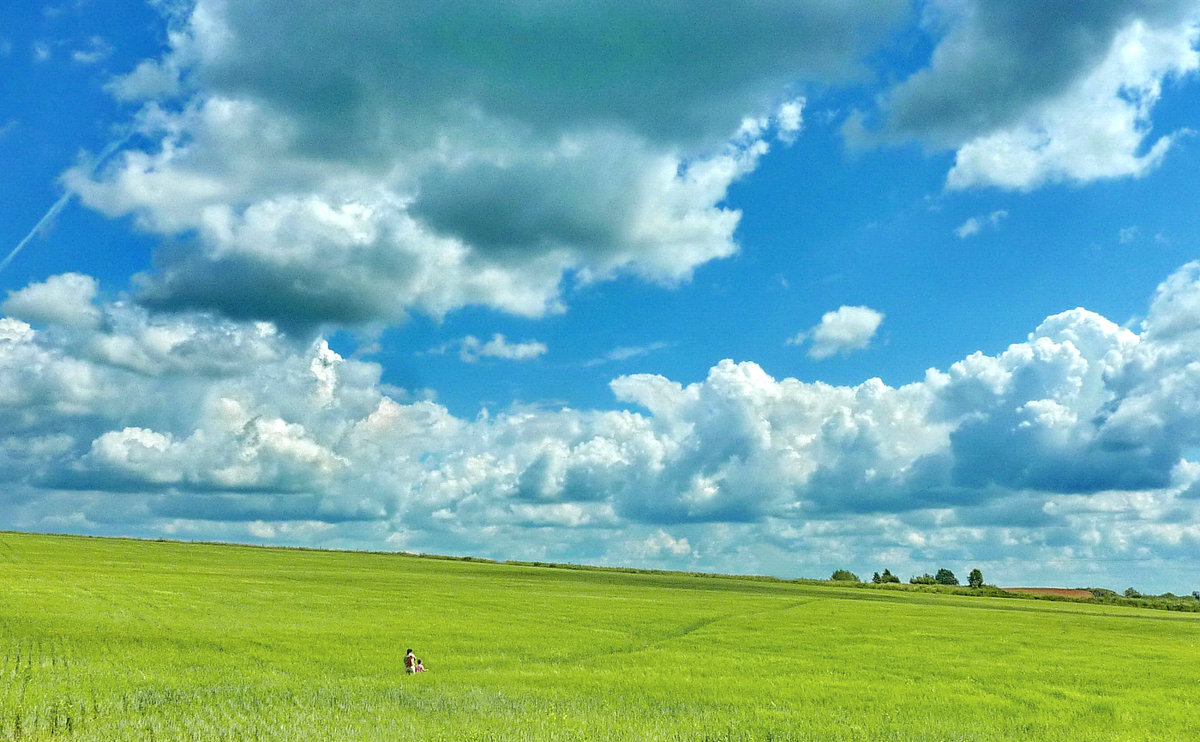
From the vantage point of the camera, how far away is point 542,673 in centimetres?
3575

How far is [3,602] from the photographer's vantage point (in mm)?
54906

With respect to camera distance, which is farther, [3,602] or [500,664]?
[3,602]

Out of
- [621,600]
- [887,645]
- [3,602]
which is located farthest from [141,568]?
[887,645]

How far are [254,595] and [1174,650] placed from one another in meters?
73.4

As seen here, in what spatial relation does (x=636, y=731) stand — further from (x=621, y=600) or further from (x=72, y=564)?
(x=72, y=564)

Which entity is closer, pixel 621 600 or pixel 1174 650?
pixel 1174 650

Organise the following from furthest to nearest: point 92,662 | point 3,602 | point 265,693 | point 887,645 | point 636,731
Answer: point 3,602, point 887,645, point 92,662, point 265,693, point 636,731

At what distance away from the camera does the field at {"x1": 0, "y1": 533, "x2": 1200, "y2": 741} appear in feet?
84.5

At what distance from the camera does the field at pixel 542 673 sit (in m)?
25.8

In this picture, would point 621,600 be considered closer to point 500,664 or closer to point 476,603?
point 476,603

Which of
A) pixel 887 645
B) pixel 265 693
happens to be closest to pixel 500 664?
pixel 265 693

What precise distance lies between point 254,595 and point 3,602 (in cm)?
2040

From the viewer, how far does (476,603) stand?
2963 inches

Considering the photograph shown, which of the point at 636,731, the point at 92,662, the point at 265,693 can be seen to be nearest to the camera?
the point at 636,731
